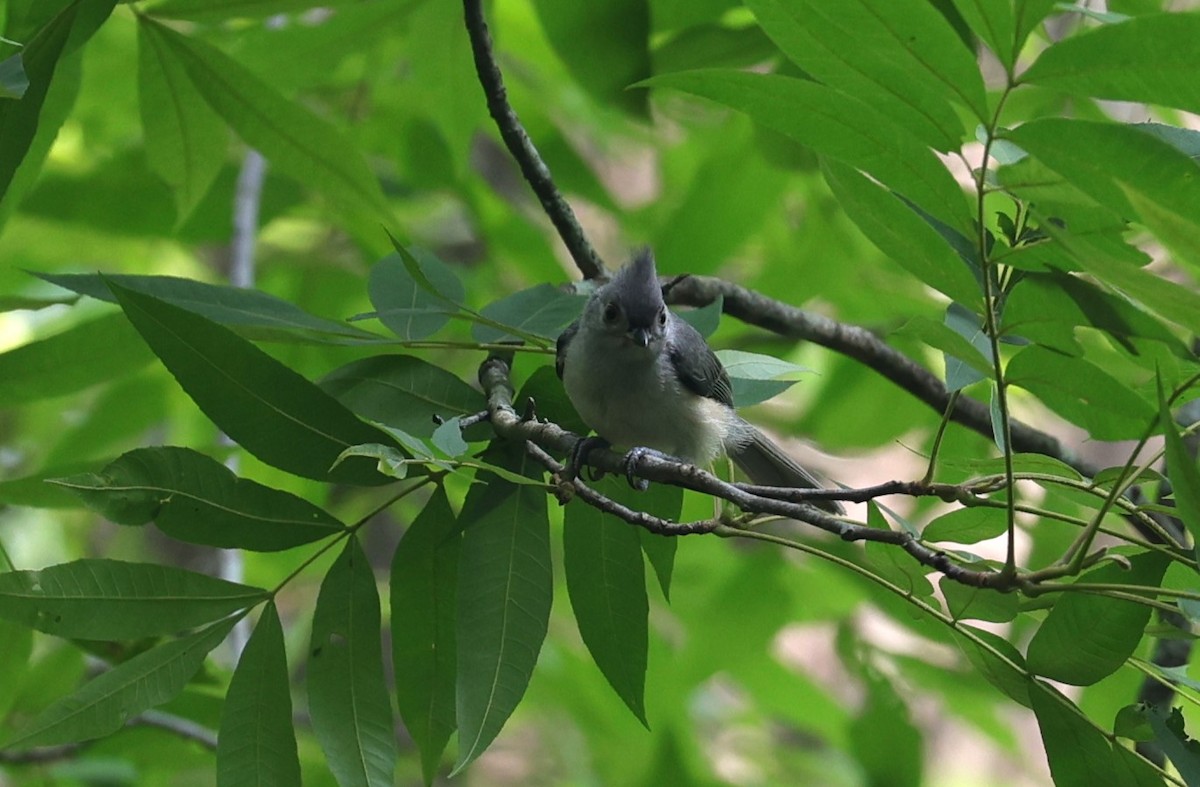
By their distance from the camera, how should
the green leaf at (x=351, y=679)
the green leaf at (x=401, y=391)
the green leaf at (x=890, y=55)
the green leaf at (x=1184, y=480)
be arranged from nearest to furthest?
the green leaf at (x=1184, y=480) → the green leaf at (x=890, y=55) → the green leaf at (x=351, y=679) → the green leaf at (x=401, y=391)

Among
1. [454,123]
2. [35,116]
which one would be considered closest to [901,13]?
[35,116]

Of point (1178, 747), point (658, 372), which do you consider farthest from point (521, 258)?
point (1178, 747)

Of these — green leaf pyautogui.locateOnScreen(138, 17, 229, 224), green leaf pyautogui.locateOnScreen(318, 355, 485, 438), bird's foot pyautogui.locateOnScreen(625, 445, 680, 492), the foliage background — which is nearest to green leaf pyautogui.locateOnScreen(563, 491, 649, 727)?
bird's foot pyautogui.locateOnScreen(625, 445, 680, 492)

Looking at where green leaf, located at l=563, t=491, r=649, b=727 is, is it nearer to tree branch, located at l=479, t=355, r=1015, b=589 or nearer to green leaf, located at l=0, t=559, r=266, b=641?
tree branch, located at l=479, t=355, r=1015, b=589

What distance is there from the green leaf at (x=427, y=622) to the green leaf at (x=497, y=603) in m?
0.07

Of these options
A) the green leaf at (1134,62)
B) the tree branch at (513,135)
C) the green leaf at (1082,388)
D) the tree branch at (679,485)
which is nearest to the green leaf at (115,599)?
the tree branch at (679,485)

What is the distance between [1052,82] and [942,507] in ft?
6.77

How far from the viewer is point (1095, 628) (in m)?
1.27

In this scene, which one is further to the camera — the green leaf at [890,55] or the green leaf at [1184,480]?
the green leaf at [890,55]

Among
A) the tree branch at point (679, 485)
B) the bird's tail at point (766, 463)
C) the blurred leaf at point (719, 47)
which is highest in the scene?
the blurred leaf at point (719, 47)

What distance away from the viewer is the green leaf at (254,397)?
1.39m

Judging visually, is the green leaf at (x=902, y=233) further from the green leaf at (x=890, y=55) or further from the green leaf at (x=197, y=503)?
the green leaf at (x=197, y=503)

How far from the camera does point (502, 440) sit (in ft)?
5.63

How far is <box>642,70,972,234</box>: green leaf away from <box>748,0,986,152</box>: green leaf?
0.02 meters
